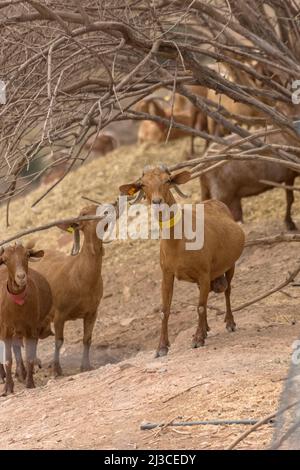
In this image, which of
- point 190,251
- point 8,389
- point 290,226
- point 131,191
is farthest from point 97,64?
point 290,226

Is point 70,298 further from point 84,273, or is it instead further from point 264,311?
point 264,311

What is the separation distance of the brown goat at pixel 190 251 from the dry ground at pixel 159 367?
14.0 inches

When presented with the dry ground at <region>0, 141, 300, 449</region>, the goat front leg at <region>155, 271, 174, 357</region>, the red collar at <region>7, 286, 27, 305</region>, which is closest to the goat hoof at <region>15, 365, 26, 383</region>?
the dry ground at <region>0, 141, 300, 449</region>

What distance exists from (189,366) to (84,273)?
2.45m

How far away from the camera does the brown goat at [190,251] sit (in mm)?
9510

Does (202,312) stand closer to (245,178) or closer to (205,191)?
(245,178)

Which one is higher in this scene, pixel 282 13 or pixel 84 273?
pixel 282 13

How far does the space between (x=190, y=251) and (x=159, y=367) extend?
115cm

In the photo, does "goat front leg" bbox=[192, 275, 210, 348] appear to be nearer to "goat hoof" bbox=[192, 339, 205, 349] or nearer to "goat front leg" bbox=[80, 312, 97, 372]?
"goat hoof" bbox=[192, 339, 205, 349]

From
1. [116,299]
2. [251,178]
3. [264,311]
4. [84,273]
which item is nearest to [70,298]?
[84,273]

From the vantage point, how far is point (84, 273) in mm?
11336

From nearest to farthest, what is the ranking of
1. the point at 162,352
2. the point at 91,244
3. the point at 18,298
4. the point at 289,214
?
the point at 162,352
the point at 18,298
the point at 91,244
the point at 289,214

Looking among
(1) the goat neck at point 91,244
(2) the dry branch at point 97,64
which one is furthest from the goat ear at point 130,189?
(1) the goat neck at point 91,244

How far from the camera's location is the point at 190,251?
10000 millimetres
